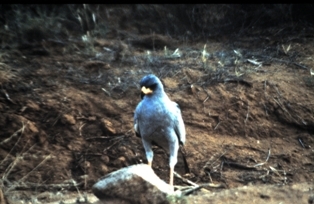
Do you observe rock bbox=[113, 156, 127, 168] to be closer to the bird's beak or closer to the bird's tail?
the bird's tail

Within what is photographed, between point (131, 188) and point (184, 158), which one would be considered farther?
point (184, 158)

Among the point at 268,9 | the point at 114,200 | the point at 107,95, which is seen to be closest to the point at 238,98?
the point at 268,9

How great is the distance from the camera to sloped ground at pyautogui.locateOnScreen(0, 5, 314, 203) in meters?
2.47

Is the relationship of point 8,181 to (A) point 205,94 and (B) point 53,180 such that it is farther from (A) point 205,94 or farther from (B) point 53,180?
(A) point 205,94

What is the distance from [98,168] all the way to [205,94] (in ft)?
3.41

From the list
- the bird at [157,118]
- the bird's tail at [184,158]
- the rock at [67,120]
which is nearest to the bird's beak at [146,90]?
the bird at [157,118]

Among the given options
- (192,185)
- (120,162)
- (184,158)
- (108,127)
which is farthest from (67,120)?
(192,185)

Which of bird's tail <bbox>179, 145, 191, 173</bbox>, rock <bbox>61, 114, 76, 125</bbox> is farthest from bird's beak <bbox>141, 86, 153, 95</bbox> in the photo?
rock <bbox>61, 114, 76, 125</bbox>

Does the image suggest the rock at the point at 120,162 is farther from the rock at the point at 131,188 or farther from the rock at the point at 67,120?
the rock at the point at 131,188

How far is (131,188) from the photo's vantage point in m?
1.90

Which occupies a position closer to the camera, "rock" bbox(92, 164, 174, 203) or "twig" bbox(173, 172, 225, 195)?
"rock" bbox(92, 164, 174, 203)

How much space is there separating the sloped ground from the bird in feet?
1.05

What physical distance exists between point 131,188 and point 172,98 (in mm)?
1251

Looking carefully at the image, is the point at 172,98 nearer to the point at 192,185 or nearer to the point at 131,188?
the point at 192,185
